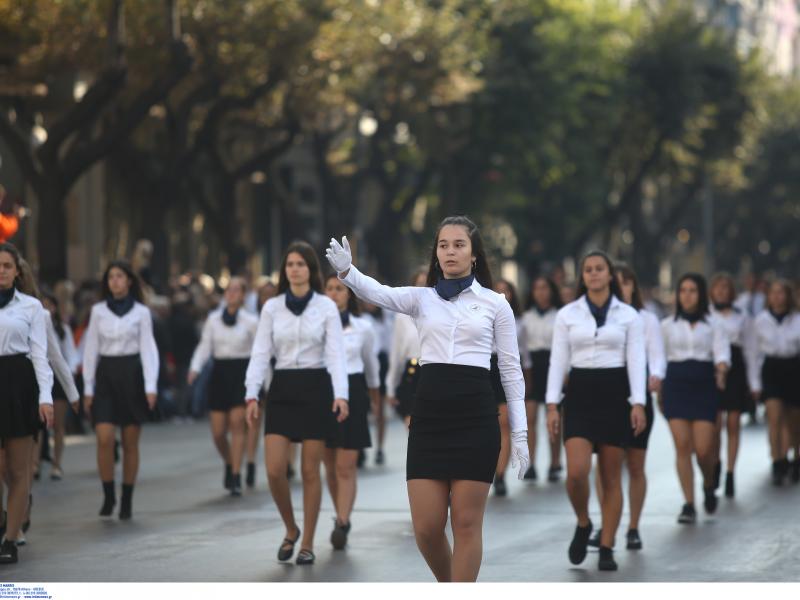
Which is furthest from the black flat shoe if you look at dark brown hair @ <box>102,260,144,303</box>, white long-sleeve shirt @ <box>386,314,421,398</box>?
white long-sleeve shirt @ <box>386,314,421,398</box>

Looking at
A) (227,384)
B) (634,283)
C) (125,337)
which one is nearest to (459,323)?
(634,283)

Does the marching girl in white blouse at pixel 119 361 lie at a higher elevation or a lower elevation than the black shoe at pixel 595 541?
higher

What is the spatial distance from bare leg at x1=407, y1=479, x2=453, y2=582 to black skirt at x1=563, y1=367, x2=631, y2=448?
3395 mm

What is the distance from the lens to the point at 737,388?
16312 millimetres

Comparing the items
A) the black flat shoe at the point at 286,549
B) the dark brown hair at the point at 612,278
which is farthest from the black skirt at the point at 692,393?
the black flat shoe at the point at 286,549

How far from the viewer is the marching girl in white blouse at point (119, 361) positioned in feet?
43.5

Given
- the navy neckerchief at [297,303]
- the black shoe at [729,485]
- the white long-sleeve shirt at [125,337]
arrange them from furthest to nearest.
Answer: the black shoe at [729,485]
the white long-sleeve shirt at [125,337]
the navy neckerchief at [297,303]

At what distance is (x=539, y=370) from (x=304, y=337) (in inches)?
259

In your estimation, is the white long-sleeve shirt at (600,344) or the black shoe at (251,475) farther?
the black shoe at (251,475)

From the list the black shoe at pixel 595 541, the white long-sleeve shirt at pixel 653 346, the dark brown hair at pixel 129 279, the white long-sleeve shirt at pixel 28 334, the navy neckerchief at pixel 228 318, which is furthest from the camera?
the navy neckerchief at pixel 228 318

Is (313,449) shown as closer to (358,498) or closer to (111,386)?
(111,386)

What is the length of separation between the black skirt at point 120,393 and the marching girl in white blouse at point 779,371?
235 inches

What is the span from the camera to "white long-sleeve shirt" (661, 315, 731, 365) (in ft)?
45.9

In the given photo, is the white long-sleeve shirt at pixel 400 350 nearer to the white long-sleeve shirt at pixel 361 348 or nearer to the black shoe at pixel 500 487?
the white long-sleeve shirt at pixel 361 348
